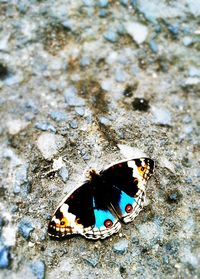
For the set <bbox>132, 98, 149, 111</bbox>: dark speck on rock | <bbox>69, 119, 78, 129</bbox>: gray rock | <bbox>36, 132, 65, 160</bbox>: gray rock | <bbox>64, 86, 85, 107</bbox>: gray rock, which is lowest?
<bbox>36, 132, 65, 160</bbox>: gray rock

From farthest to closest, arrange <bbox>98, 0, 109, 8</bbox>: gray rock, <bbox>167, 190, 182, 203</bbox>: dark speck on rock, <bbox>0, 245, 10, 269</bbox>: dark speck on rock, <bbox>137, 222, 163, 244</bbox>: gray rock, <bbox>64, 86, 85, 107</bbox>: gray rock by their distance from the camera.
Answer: <bbox>98, 0, 109, 8</bbox>: gray rock, <bbox>64, 86, 85, 107</bbox>: gray rock, <bbox>167, 190, 182, 203</bbox>: dark speck on rock, <bbox>137, 222, 163, 244</bbox>: gray rock, <bbox>0, 245, 10, 269</bbox>: dark speck on rock

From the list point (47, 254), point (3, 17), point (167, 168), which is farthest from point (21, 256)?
point (3, 17)

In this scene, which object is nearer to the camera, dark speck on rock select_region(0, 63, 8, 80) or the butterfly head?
the butterfly head

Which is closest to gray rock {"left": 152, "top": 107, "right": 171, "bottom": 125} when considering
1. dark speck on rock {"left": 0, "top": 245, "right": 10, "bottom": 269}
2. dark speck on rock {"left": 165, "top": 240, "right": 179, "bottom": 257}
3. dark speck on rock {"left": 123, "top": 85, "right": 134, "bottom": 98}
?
dark speck on rock {"left": 123, "top": 85, "right": 134, "bottom": 98}

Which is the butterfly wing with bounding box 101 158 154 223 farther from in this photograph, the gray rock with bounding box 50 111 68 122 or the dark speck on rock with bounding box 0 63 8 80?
the dark speck on rock with bounding box 0 63 8 80

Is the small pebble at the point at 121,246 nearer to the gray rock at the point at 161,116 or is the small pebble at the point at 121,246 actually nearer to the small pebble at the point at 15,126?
the gray rock at the point at 161,116

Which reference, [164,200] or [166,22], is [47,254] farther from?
[166,22]
